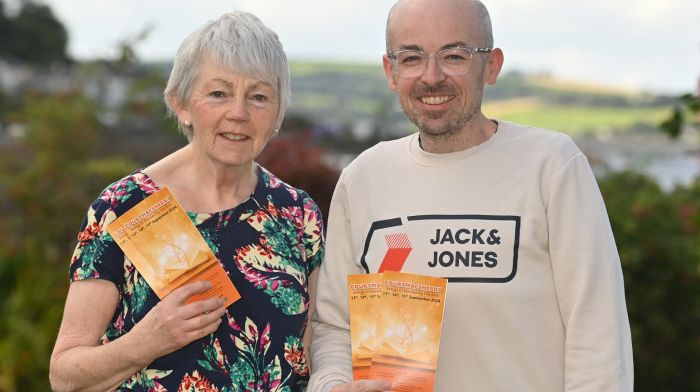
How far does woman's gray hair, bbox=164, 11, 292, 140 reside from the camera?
10.3 ft

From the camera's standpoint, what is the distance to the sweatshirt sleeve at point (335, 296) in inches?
128

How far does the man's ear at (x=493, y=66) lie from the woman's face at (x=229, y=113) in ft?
2.45

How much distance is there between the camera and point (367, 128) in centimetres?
1318

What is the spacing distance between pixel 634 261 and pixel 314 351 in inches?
177

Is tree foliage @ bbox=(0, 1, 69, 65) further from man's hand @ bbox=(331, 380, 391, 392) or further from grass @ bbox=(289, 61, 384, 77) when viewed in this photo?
man's hand @ bbox=(331, 380, 391, 392)

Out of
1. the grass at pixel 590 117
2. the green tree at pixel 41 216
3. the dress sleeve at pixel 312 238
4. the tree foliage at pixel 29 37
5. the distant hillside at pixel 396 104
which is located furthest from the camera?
the tree foliage at pixel 29 37

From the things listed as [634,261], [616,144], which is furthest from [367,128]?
[634,261]

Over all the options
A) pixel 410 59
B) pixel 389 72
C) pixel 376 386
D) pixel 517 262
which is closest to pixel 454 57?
pixel 410 59

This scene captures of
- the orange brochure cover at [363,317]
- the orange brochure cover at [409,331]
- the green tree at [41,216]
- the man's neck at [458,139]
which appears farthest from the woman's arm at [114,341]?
the green tree at [41,216]

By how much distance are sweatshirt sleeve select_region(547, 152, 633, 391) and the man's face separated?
1.33ft

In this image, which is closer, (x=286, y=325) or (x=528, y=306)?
(x=528, y=306)

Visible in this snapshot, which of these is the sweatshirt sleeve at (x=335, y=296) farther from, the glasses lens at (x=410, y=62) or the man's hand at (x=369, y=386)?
the glasses lens at (x=410, y=62)

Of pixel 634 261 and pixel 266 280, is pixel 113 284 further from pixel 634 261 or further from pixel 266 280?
pixel 634 261

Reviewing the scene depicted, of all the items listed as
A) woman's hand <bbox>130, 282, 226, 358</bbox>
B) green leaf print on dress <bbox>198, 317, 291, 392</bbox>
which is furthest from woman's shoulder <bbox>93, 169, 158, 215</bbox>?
green leaf print on dress <bbox>198, 317, 291, 392</bbox>
